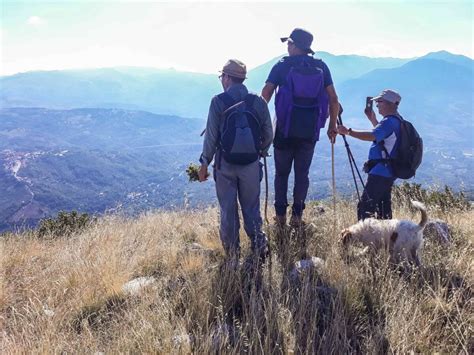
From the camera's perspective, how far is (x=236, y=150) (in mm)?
3994

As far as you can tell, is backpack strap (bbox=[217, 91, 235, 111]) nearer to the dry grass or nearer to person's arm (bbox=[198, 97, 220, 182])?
person's arm (bbox=[198, 97, 220, 182])

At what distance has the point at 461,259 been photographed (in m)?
3.65

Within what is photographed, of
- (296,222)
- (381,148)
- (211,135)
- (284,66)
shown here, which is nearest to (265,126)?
(211,135)

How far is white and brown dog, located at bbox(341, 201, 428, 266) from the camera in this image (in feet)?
12.4

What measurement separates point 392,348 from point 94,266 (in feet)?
9.51

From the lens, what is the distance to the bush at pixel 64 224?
6844 millimetres

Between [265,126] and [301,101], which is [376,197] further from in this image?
[265,126]

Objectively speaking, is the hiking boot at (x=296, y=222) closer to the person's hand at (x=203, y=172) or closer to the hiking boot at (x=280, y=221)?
the hiking boot at (x=280, y=221)

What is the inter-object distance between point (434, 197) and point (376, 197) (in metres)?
3.34

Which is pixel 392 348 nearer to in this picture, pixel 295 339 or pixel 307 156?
pixel 295 339

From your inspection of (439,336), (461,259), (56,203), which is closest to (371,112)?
(461,259)

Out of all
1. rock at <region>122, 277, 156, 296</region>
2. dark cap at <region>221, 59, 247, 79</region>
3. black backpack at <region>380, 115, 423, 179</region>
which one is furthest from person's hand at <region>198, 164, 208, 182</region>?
black backpack at <region>380, 115, 423, 179</region>

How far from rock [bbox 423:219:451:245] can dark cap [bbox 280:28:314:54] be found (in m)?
2.79

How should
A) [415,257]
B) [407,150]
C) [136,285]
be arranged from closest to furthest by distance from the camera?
[136,285]
[415,257]
[407,150]
